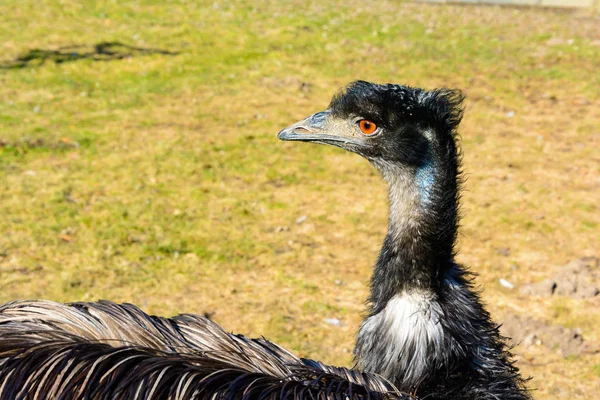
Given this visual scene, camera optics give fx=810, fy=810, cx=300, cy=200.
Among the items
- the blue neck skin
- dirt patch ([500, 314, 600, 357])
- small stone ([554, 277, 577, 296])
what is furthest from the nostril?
small stone ([554, 277, 577, 296])

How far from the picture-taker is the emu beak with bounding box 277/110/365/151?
347cm

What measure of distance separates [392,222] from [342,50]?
9.03 meters

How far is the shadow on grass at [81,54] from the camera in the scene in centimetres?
1099

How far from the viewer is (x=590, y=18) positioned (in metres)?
14.0

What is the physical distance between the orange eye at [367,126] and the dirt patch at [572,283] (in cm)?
285

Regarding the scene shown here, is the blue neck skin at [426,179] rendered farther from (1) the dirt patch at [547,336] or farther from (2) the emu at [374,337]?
(1) the dirt patch at [547,336]

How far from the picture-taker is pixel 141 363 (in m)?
2.69

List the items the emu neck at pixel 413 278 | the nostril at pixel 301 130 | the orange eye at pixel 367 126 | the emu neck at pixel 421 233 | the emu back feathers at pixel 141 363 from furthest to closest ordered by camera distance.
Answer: the nostril at pixel 301 130 → the orange eye at pixel 367 126 → the emu neck at pixel 421 233 → the emu neck at pixel 413 278 → the emu back feathers at pixel 141 363

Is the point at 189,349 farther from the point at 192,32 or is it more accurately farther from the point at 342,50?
the point at 192,32

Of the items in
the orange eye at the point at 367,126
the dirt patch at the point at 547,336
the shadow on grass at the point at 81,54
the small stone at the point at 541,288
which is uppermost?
the orange eye at the point at 367,126

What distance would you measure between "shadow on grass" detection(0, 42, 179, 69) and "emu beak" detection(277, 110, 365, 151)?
819 cm

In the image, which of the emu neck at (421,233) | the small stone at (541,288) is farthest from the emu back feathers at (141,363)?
the small stone at (541,288)

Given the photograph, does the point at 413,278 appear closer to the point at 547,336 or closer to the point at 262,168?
the point at 547,336

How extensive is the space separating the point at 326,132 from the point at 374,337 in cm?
96
